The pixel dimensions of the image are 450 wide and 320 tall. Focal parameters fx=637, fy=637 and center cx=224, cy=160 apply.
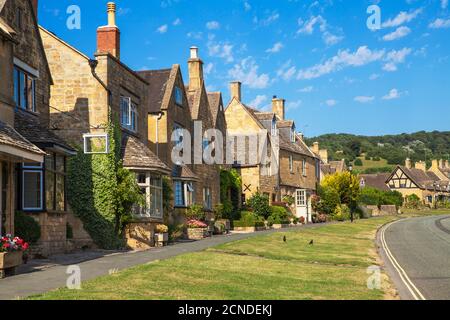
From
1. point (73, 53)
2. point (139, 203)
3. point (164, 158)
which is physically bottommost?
point (139, 203)

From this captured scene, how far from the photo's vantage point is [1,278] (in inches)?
609

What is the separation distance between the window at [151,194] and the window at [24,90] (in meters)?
6.86

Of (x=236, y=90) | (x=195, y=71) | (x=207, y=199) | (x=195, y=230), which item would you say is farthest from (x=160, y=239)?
(x=236, y=90)

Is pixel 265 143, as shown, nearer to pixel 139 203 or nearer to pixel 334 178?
pixel 334 178

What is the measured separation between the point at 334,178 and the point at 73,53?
39.7 metres

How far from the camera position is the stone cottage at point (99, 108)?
2733 cm

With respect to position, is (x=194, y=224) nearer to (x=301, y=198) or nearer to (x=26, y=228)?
(x=26, y=228)

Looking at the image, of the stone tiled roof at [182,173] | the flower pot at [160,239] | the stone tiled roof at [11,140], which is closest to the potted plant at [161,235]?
the flower pot at [160,239]

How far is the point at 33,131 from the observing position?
870 inches

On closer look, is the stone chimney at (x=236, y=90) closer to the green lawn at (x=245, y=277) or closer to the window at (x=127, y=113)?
the window at (x=127, y=113)

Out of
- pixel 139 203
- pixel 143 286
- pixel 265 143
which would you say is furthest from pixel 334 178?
pixel 143 286

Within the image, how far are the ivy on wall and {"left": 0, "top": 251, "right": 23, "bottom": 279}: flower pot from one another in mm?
10191
